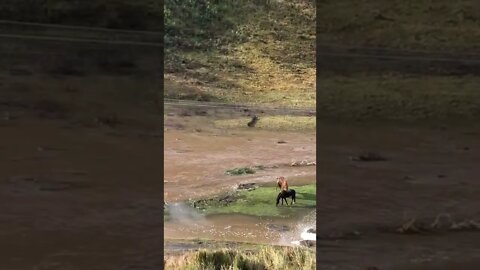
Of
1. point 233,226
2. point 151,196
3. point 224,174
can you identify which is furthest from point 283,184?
point 151,196

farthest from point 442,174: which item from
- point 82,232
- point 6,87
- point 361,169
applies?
point 6,87

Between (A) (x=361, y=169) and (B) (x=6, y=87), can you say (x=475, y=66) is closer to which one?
(A) (x=361, y=169)

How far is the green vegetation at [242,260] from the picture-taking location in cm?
339

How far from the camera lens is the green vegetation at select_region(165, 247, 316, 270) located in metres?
3.39

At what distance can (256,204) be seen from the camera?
207 inches

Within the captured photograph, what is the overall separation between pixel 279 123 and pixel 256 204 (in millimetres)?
1489

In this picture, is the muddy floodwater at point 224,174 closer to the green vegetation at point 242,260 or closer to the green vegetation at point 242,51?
the green vegetation at point 242,51

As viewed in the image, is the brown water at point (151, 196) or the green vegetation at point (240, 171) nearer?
the brown water at point (151, 196)

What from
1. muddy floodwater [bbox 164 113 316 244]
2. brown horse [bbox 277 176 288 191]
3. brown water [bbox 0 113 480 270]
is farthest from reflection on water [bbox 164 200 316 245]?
brown water [bbox 0 113 480 270]

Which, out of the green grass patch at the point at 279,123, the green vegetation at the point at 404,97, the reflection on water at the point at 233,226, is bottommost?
the reflection on water at the point at 233,226

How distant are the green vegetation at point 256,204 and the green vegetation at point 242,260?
1248 mm

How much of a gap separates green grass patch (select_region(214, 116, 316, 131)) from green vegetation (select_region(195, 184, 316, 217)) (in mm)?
1009

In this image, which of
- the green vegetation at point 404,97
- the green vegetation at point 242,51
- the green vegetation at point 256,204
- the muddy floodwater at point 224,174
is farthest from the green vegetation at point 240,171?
the green vegetation at point 404,97

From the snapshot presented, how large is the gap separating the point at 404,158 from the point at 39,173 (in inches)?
69.1
